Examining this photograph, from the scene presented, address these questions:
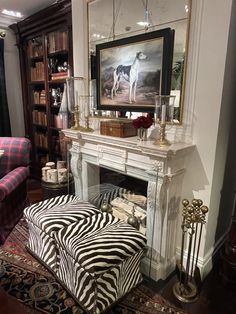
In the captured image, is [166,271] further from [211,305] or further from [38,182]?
[38,182]

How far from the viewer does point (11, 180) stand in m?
2.23

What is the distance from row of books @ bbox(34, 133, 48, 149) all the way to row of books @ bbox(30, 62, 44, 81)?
2.79ft

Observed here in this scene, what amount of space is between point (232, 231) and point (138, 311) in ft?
2.85

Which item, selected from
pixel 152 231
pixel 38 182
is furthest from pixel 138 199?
pixel 38 182

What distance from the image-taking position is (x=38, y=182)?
3766 mm

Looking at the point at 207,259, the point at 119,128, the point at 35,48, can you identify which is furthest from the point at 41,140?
the point at 207,259

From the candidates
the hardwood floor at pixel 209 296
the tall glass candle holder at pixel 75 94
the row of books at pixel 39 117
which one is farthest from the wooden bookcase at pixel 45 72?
the hardwood floor at pixel 209 296

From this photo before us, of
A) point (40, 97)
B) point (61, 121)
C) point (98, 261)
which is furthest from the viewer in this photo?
point (40, 97)

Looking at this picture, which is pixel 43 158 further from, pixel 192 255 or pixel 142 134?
pixel 192 255

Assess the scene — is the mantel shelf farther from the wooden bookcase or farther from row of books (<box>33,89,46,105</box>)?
row of books (<box>33,89,46,105</box>)

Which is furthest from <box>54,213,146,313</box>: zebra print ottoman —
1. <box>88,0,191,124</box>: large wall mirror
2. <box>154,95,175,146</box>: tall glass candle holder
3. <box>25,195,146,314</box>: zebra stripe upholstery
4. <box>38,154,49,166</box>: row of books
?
<box>38,154,49,166</box>: row of books

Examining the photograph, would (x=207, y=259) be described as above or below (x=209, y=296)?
above

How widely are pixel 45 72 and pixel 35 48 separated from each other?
486 mm

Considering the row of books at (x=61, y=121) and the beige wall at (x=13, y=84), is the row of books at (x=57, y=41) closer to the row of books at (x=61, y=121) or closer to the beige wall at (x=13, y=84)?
the row of books at (x=61, y=121)
